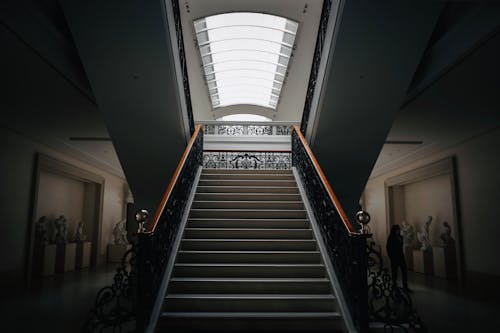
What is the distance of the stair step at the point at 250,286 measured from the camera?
198 inches

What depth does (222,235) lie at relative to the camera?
6.35m

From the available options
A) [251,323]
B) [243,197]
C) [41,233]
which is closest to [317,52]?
[243,197]

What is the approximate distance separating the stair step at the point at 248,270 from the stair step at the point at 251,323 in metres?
0.91

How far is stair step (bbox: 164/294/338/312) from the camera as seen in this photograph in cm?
471

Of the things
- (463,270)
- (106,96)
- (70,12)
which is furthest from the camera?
(463,270)

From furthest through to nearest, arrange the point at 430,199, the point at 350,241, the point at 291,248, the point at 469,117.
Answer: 1. the point at 430,199
2. the point at 469,117
3. the point at 291,248
4. the point at 350,241

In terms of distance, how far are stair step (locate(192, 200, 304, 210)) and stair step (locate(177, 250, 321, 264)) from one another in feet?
5.35

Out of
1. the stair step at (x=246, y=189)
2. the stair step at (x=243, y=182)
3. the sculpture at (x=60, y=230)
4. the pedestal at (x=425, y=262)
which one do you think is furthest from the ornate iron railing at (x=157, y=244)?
the pedestal at (x=425, y=262)

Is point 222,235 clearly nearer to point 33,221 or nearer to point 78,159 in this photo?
point 33,221

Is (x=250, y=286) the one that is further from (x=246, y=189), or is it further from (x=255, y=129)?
(x=255, y=129)

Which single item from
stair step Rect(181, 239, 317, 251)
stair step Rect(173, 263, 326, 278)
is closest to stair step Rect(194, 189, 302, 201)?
stair step Rect(181, 239, 317, 251)

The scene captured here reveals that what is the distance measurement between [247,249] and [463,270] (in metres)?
6.37

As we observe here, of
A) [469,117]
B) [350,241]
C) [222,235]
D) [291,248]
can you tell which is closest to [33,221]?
[222,235]

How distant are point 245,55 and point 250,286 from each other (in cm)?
1193
